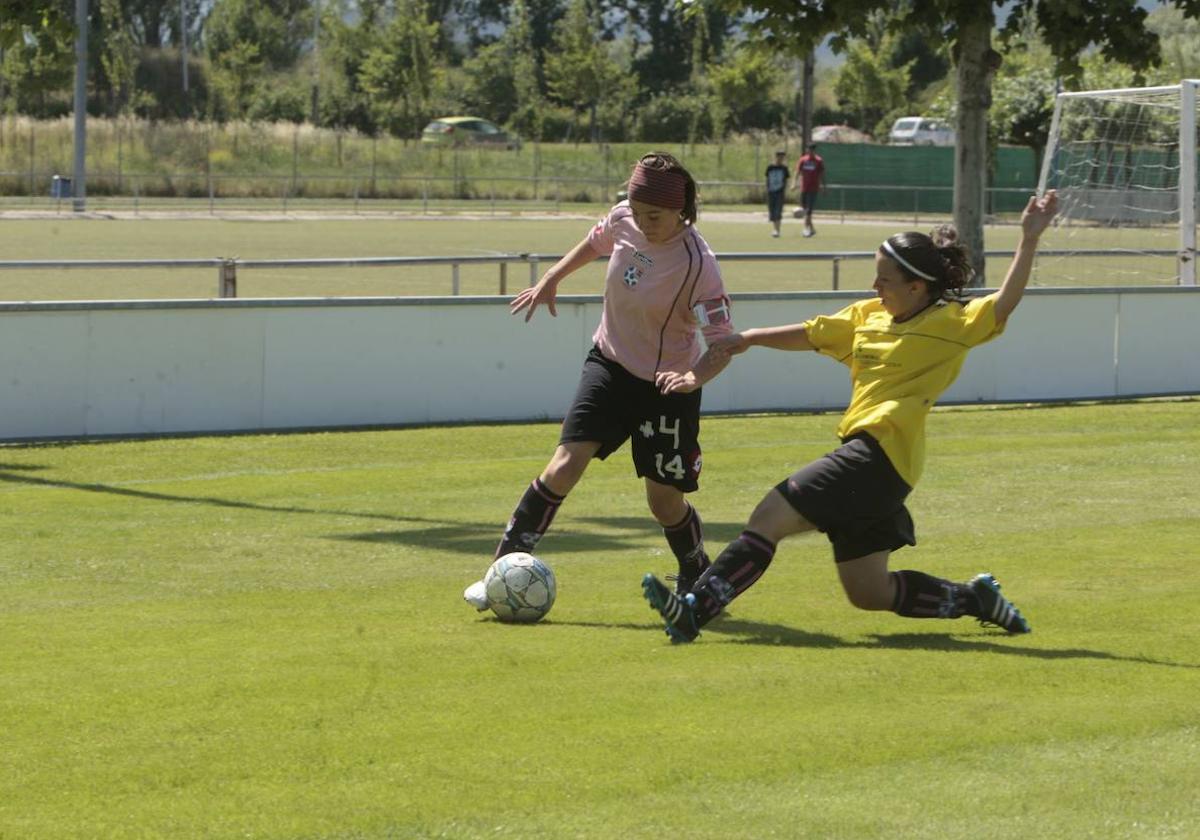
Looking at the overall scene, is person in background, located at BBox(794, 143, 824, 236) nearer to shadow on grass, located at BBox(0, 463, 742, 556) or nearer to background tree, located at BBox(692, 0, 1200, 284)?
background tree, located at BBox(692, 0, 1200, 284)

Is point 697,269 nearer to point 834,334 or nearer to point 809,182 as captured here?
point 834,334

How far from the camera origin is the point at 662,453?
309 inches

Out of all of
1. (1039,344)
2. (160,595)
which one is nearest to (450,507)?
(160,595)

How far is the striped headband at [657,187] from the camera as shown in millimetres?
7527

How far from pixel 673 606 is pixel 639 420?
3.33 ft

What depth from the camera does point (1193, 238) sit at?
2050 centimetres

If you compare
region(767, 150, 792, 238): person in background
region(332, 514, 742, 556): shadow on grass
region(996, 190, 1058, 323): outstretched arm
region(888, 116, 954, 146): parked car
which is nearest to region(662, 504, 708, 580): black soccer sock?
region(332, 514, 742, 556): shadow on grass

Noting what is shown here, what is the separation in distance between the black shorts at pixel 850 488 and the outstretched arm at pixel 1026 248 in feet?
2.23

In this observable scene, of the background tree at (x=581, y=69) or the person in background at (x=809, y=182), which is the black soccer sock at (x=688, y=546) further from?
the background tree at (x=581, y=69)

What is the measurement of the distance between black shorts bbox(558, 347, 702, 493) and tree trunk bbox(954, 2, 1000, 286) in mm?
11935

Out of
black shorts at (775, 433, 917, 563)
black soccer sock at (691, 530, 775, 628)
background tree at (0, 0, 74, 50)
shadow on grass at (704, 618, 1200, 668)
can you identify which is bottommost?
shadow on grass at (704, 618, 1200, 668)

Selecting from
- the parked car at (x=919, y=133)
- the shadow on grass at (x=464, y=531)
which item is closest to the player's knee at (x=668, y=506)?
the shadow on grass at (x=464, y=531)

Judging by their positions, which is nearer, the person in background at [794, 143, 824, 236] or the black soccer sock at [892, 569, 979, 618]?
the black soccer sock at [892, 569, 979, 618]

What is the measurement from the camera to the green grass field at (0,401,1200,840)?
5.13m
